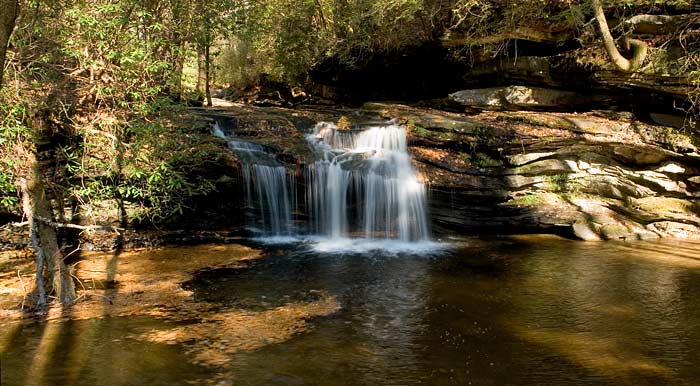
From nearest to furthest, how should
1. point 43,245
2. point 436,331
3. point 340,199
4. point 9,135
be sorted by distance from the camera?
point 436,331 → point 9,135 → point 43,245 → point 340,199

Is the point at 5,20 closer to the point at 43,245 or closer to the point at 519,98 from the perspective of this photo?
the point at 43,245

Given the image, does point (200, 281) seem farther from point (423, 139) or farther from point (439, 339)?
point (423, 139)

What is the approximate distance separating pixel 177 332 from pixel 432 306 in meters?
3.50

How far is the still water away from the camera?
518 centimetres

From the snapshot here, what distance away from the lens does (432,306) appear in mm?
7344

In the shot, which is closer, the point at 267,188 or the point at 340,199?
the point at 267,188

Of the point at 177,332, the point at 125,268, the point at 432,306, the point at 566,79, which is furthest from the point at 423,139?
the point at 177,332

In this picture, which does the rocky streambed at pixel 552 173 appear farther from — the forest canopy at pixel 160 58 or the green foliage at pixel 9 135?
the green foliage at pixel 9 135

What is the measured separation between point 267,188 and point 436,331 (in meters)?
6.85

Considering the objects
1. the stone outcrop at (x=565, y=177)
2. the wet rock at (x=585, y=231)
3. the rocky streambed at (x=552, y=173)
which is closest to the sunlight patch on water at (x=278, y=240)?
the rocky streambed at (x=552, y=173)

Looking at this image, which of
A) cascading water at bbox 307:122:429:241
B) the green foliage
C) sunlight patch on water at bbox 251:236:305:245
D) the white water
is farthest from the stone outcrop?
the green foliage

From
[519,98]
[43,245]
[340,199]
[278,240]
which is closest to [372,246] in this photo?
[340,199]

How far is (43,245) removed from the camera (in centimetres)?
722

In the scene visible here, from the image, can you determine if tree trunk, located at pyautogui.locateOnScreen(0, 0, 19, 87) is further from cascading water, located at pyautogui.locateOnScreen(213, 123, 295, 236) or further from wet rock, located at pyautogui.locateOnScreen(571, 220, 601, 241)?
wet rock, located at pyautogui.locateOnScreen(571, 220, 601, 241)
